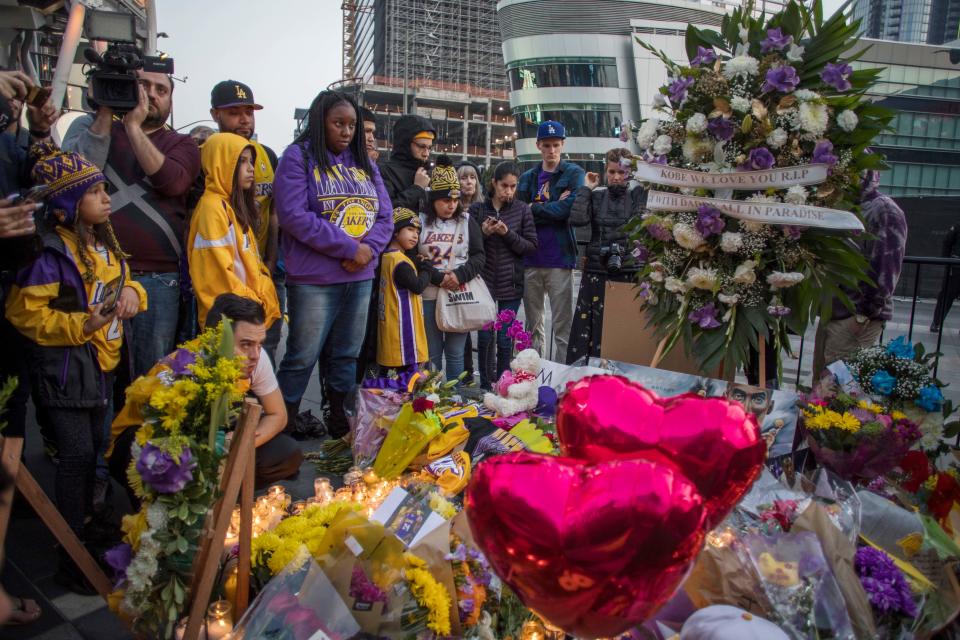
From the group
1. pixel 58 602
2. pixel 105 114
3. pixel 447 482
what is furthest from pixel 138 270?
pixel 447 482

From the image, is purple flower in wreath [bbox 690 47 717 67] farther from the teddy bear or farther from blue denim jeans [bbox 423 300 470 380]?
blue denim jeans [bbox 423 300 470 380]

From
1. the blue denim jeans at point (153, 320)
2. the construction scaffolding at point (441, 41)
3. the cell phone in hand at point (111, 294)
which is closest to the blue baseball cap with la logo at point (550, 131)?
the blue denim jeans at point (153, 320)

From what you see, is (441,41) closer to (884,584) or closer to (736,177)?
(736,177)

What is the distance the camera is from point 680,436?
901 mm

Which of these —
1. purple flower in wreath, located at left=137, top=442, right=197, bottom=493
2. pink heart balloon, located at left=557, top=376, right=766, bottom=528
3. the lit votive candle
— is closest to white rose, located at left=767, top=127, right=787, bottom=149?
pink heart balloon, located at left=557, top=376, right=766, bottom=528

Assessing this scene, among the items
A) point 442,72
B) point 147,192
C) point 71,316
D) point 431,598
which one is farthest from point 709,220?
point 442,72

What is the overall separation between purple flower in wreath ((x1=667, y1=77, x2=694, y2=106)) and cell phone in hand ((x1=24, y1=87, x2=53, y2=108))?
2.70m

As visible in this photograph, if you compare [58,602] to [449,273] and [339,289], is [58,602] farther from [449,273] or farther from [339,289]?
[449,273]

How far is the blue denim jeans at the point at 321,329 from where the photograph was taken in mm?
3742

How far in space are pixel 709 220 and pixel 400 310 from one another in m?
2.22

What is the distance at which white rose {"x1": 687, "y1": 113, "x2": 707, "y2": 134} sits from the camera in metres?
2.57

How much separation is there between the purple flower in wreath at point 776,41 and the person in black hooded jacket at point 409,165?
98.8 inches

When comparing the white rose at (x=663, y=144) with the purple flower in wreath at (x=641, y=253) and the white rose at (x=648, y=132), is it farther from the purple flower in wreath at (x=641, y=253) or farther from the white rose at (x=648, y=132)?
the purple flower in wreath at (x=641, y=253)

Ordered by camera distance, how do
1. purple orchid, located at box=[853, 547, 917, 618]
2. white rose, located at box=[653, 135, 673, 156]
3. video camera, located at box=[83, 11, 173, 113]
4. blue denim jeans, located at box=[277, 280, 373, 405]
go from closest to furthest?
1. purple orchid, located at box=[853, 547, 917, 618]
2. white rose, located at box=[653, 135, 673, 156]
3. video camera, located at box=[83, 11, 173, 113]
4. blue denim jeans, located at box=[277, 280, 373, 405]
